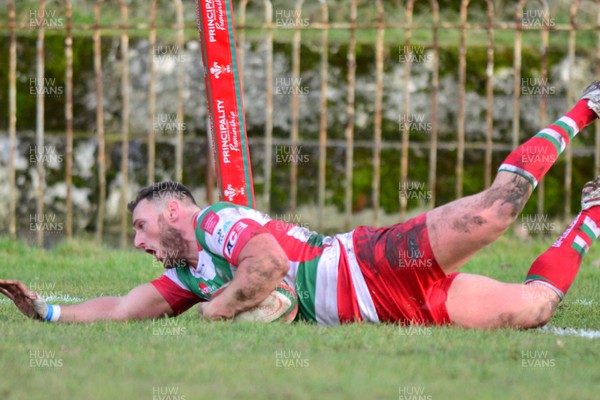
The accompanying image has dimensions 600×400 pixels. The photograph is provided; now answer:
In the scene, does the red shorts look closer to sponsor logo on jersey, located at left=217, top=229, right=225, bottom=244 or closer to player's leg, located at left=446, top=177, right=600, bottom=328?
player's leg, located at left=446, top=177, right=600, bottom=328

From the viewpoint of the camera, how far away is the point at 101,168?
10.6 m

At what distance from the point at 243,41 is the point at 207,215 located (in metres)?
5.54

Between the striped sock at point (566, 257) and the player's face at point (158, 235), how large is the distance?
1.88 meters

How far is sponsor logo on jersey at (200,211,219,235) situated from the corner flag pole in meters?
1.39

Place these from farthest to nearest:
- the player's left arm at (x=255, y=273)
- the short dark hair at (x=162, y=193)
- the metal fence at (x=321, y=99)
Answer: the metal fence at (x=321, y=99) → the short dark hair at (x=162, y=193) → the player's left arm at (x=255, y=273)

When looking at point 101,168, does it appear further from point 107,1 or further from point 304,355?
point 304,355

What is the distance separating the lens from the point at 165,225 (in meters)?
5.78

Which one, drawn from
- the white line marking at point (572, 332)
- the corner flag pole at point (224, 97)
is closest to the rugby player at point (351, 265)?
the white line marking at point (572, 332)

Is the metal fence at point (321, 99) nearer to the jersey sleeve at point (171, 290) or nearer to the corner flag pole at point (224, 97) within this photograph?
the corner flag pole at point (224, 97)

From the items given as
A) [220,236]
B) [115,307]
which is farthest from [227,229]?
[115,307]

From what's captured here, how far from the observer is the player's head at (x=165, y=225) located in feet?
18.9

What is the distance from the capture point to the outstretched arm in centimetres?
579

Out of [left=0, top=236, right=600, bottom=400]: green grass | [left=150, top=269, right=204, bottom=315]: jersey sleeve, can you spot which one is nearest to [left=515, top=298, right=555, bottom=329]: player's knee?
[left=0, top=236, right=600, bottom=400]: green grass

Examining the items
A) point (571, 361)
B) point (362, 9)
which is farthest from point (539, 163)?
point (362, 9)
